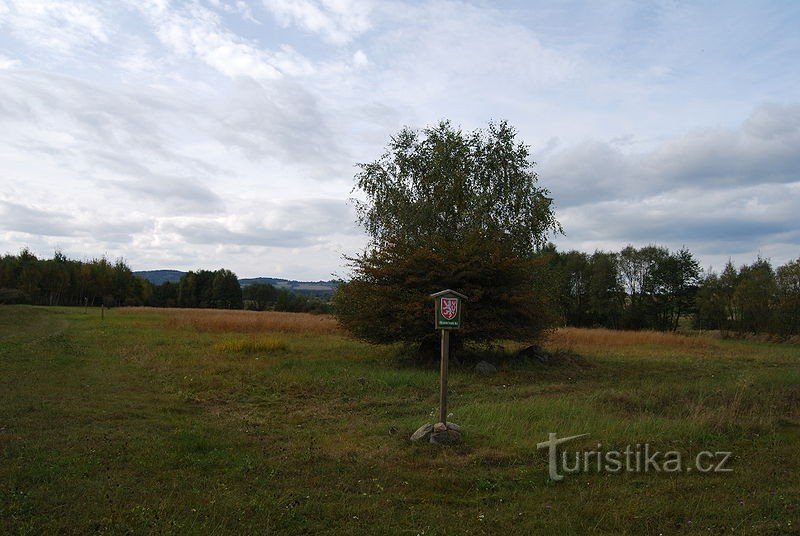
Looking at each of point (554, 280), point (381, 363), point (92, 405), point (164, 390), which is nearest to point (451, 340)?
point (381, 363)

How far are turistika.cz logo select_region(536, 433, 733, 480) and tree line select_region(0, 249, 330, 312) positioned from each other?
2346 inches

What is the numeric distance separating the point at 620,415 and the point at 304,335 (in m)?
23.2

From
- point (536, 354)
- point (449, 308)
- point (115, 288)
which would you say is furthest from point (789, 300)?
point (115, 288)

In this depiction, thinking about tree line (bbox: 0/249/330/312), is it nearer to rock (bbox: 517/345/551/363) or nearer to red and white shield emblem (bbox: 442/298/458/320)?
rock (bbox: 517/345/551/363)

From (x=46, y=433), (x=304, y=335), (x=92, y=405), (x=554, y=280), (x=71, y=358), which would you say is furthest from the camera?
(x=304, y=335)

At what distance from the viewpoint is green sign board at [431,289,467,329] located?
8.98 meters

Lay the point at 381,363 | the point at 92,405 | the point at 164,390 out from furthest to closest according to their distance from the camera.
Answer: the point at 381,363
the point at 164,390
the point at 92,405

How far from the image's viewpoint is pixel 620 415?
9.82 meters

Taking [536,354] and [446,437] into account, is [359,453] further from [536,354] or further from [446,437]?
[536,354]

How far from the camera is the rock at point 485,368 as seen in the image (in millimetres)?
17116

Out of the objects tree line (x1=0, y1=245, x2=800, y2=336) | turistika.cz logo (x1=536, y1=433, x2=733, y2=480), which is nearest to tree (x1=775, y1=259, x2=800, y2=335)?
tree line (x1=0, y1=245, x2=800, y2=336)

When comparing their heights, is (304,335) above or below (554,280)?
below

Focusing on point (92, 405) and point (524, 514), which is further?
point (92, 405)

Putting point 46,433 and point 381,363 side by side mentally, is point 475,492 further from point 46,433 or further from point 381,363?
point 381,363
